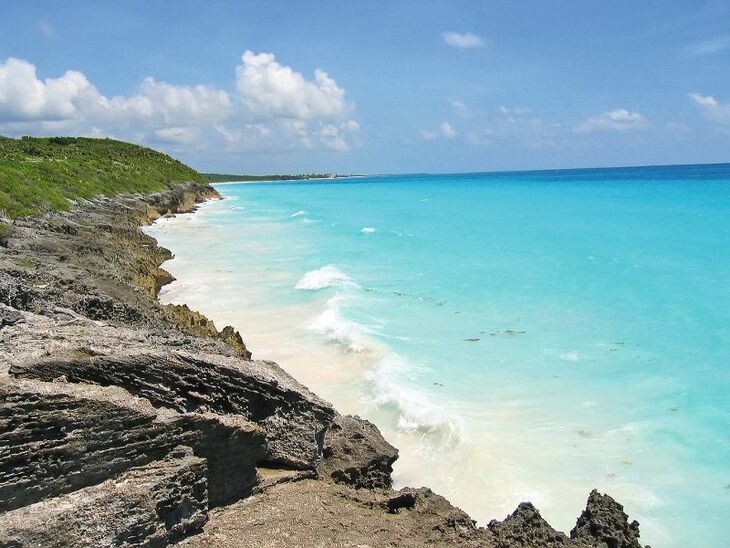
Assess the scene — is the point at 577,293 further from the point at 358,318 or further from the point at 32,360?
the point at 32,360

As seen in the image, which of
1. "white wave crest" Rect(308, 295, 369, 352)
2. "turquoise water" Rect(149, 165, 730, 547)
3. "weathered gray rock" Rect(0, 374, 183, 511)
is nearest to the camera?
"weathered gray rock" Rect(0, 374, 183, 511)

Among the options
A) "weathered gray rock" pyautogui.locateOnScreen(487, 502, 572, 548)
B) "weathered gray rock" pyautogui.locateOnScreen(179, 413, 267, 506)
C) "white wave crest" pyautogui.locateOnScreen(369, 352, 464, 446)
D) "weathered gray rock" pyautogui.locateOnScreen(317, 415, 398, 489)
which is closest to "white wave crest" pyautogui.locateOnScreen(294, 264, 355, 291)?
"white wave crest" pyautogui.locateOnScreen(369, 352, 464, 446)

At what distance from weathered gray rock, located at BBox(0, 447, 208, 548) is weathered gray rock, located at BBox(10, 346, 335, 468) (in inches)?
28.0

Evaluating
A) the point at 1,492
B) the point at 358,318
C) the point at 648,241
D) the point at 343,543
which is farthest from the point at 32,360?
the point at 648,241

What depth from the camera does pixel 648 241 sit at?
34.5m

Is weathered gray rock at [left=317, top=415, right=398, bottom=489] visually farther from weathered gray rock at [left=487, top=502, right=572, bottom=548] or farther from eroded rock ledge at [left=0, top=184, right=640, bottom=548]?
weathered gray rock at [left=487, top=502, right=572, bottom=548]

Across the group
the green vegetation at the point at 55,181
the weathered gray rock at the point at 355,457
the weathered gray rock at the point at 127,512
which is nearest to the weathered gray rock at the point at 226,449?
the weathered gray rock at the point at 127,512

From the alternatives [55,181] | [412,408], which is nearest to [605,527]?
[412,408]

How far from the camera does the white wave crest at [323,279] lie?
821 inches

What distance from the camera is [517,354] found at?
45.5 feet

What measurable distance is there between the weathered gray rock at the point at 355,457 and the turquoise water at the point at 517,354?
139cm

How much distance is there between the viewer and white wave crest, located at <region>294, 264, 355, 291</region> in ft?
68.5

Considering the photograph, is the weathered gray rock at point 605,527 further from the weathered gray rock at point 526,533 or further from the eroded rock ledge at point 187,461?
the weathered gray rock at point 526,533

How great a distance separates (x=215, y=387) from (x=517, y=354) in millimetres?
9414
